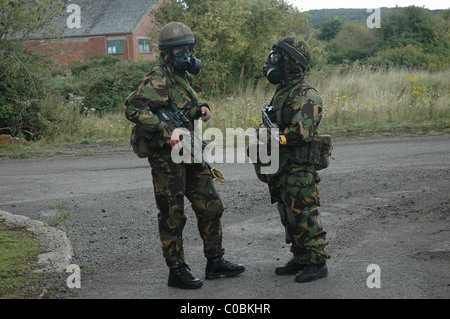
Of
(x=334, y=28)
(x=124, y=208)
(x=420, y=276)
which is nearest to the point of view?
(x=420, y=276)

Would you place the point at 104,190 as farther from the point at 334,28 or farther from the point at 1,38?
the point at 334,28

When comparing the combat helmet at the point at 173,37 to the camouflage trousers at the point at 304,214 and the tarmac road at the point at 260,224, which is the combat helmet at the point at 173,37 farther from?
the tarmac road at the point at 260,224

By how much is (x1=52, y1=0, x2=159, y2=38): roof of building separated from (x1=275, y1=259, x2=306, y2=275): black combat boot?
137 ft

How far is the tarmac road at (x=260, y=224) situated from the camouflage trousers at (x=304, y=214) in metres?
0.26

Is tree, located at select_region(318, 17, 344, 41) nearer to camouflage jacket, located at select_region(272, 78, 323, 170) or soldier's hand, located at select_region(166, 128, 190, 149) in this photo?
camouflage jacket, located at select_region(272, 78, 323, 170)

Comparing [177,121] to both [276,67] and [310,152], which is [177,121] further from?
[310,152]

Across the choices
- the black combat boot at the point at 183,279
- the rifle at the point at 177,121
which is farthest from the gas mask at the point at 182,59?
the black combat boot at the point at 183,279

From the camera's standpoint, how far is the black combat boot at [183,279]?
452cm

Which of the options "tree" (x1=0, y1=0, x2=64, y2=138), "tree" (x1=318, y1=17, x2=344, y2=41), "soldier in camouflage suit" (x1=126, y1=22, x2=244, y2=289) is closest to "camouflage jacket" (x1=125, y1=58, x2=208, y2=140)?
"soldier in camouflage suit" (x1=126, y1=22, x2=244, y2=289)

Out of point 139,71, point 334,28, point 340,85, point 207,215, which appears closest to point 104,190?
point 207,215

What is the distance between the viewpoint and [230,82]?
20.4 metres

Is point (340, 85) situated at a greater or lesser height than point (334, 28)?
lesser

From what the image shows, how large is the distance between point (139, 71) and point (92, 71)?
7.25ft

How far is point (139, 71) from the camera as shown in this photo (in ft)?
71.4
